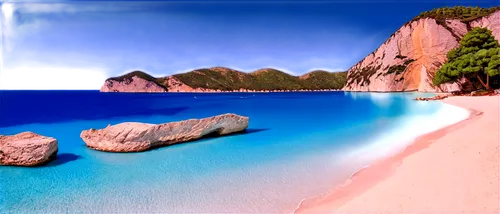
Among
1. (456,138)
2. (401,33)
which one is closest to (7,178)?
(456,138)

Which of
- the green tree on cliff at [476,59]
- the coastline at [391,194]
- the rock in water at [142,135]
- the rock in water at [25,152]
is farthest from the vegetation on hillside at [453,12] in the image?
the rock in water at [25,152]

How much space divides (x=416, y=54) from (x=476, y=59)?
61434mm

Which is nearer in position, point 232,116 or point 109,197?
point 109,197

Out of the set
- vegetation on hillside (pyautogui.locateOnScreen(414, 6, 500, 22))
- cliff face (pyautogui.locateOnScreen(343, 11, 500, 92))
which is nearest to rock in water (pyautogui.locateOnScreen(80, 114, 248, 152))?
cliff face (pyautogui.locateOnScreen(343, 11, 500, 92))

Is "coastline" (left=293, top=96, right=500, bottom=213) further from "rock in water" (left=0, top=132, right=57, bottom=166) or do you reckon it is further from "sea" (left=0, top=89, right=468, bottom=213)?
"rock in water" (left=0, top=132, right=57, bottom=166)

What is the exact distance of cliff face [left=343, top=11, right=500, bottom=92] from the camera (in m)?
83.9

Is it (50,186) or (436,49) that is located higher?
(436,49)

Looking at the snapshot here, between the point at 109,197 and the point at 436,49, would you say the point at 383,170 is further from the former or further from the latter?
the point at 436,49

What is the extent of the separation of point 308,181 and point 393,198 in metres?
2.33

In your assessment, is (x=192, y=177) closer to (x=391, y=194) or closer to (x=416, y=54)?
(x=391, y=194)

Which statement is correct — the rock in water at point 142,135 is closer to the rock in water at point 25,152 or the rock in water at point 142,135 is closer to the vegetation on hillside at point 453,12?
the rock in water at point 25,152

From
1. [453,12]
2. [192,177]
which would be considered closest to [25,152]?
[192,177]

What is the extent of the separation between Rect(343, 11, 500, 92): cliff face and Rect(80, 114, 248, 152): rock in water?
7387 cm

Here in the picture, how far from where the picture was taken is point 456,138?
36.4ft
